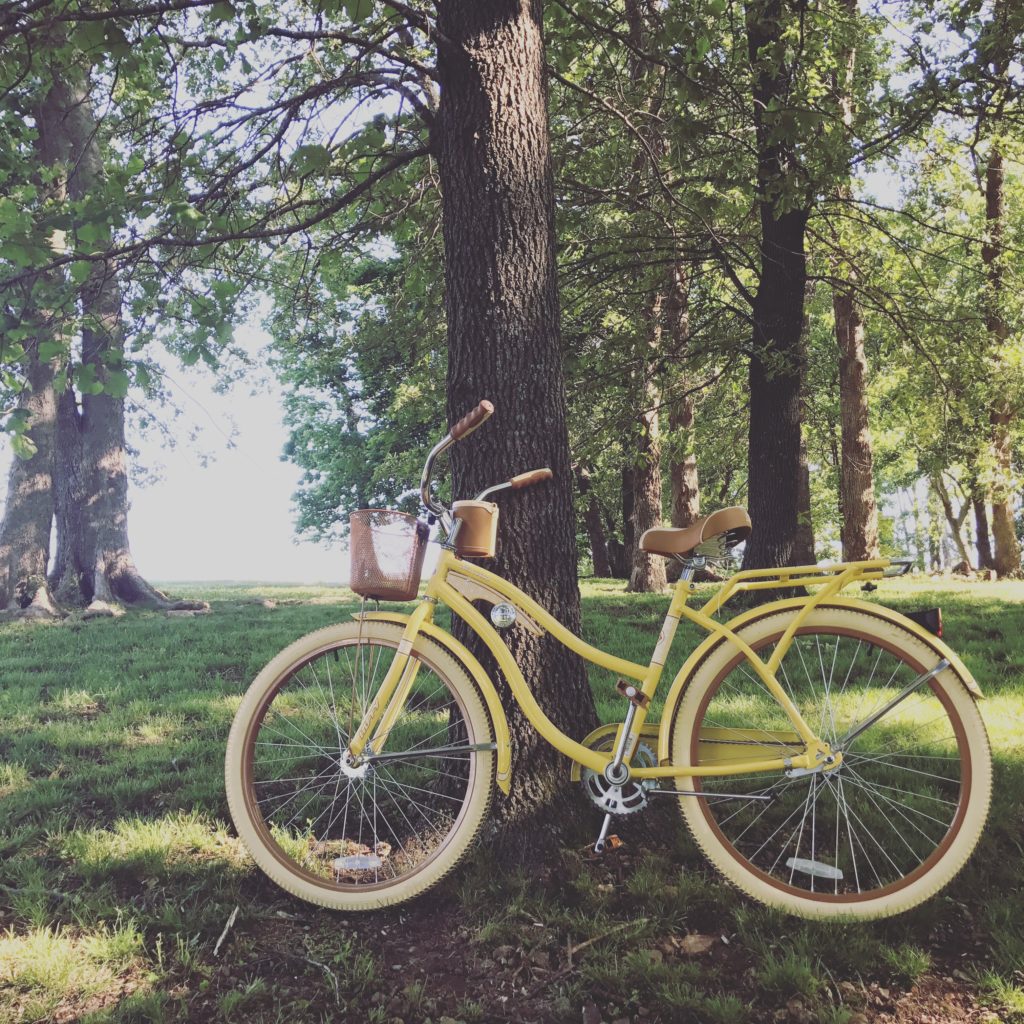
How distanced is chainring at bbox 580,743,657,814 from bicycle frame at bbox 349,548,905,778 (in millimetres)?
50

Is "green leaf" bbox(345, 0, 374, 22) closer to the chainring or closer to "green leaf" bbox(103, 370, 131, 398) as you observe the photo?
"green leaf" bbox(103, 370, 131, 398)

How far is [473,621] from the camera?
278 centimetres

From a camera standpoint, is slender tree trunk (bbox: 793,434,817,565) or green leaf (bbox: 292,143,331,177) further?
slender tree trunk (bbox: 793,434,817,565)

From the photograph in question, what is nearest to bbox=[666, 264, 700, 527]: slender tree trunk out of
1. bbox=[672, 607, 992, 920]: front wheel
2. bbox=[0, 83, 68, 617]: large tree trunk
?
bbox=[672, 607, 992, 920]: front wheel

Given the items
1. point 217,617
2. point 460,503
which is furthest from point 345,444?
point 460,503

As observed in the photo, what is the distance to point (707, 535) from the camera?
2.62 metres

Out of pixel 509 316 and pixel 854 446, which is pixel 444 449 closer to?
pixel 509 316

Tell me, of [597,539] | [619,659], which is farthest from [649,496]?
[597,539]

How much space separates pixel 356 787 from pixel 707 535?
162 centimetres

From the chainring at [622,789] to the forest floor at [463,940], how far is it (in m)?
0.26

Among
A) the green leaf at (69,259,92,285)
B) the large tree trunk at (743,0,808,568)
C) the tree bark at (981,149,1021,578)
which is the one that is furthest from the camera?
the tree bark at (981,149,1021,578)

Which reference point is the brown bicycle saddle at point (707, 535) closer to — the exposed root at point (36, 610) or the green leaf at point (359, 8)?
the green leaf at point (359, 8)

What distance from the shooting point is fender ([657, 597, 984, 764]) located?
99.3 inches

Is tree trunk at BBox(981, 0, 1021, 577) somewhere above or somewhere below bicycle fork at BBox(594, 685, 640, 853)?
above
